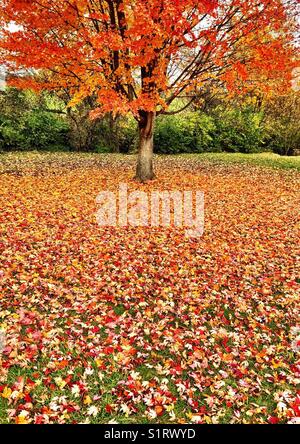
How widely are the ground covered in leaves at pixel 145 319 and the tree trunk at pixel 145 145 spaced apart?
3.82m

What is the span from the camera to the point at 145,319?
5398 millimetres

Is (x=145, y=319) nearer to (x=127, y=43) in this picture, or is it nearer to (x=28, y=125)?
(x=127, y=43)

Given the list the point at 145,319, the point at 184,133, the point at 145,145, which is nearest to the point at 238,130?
the point at 184,133

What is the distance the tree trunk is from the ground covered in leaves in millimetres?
3818

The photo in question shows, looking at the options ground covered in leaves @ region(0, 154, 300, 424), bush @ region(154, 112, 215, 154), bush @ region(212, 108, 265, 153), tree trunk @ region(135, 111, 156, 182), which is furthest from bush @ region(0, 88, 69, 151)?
ground covered in leaves @ region(0, 154, 300, 424)

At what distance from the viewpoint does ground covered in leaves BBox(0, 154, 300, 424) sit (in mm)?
3877

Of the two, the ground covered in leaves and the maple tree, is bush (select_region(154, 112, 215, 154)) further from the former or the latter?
the ground covered in leaves

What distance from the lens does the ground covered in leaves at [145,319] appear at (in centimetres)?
388

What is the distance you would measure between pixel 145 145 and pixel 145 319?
935 centimetres

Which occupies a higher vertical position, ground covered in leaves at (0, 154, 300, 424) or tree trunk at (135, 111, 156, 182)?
tree trunk at (135, 111, 156, 182)

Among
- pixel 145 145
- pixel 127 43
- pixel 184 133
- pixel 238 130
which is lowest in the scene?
pixel 145 145
